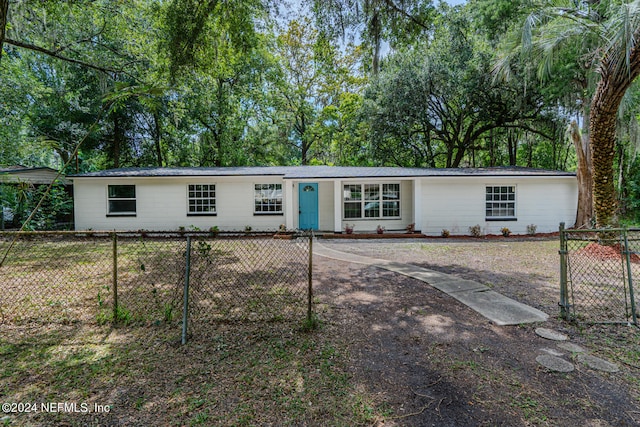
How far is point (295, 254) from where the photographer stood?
884 centimetres

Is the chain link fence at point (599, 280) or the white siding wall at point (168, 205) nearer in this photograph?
the chain link fence at point (599, 280)

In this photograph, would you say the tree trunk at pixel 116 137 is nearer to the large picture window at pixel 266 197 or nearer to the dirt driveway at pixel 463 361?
the large picture window at pixel 266 197

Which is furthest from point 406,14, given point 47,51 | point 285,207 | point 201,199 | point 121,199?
point 121,199

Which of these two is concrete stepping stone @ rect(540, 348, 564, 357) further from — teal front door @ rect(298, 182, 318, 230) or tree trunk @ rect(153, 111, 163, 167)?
tree trunk @ rect(153, 111, 163, 167)

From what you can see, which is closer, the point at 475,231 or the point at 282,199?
the point at 475,231

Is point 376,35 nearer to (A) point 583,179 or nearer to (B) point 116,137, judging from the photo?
(A) point 583,179

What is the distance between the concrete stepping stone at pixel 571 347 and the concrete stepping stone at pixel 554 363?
292 mm

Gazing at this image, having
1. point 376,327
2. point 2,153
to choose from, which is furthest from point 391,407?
point 2,153

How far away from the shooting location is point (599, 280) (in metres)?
5.72

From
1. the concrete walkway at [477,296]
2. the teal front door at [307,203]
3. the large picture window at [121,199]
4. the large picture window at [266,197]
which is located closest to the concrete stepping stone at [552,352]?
the concrete walkway at [477,296]

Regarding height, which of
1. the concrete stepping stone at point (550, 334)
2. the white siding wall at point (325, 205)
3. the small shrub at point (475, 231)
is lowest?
the concrete stepping stone at point (550, 334)

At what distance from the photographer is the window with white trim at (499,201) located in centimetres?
1248

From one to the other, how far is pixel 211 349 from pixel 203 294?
1.76 m

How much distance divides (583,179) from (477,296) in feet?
34.9
